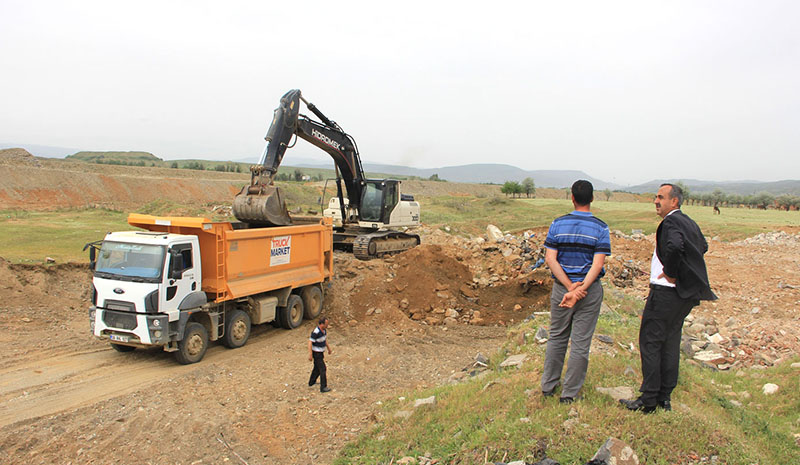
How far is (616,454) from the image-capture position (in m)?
3.76

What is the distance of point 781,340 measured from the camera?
8.62 m

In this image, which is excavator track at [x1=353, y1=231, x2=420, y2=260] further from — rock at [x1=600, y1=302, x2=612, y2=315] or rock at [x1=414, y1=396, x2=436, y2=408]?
rock at [x1=414, y1=396, x2=436, y2=408]

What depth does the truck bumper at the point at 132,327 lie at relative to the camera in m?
7.66

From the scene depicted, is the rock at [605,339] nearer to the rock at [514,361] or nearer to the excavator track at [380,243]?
the rock at [514,361]

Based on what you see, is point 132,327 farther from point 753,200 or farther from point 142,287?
point 753,200

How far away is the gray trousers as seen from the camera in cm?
449

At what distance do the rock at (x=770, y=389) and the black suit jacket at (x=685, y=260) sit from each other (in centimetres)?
291

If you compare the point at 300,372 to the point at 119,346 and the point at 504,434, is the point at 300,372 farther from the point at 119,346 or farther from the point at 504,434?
the point at 504,434

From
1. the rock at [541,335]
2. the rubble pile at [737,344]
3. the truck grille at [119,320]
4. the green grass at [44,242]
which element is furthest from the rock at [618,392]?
the green grass at [44,242]

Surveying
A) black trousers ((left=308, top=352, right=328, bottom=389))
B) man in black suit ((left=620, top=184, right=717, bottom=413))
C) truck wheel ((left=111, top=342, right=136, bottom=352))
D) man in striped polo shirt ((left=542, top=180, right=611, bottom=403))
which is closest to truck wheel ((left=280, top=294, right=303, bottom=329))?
truck wheel ((left=111, top=342, right=136, bottom=352))

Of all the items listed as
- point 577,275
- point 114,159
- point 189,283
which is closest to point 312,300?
point 189,283

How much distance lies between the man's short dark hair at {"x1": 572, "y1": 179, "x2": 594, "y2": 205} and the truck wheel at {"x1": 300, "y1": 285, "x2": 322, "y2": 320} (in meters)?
Result: 7.88

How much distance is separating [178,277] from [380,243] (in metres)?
9.15

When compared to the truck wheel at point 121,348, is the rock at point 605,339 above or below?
above
